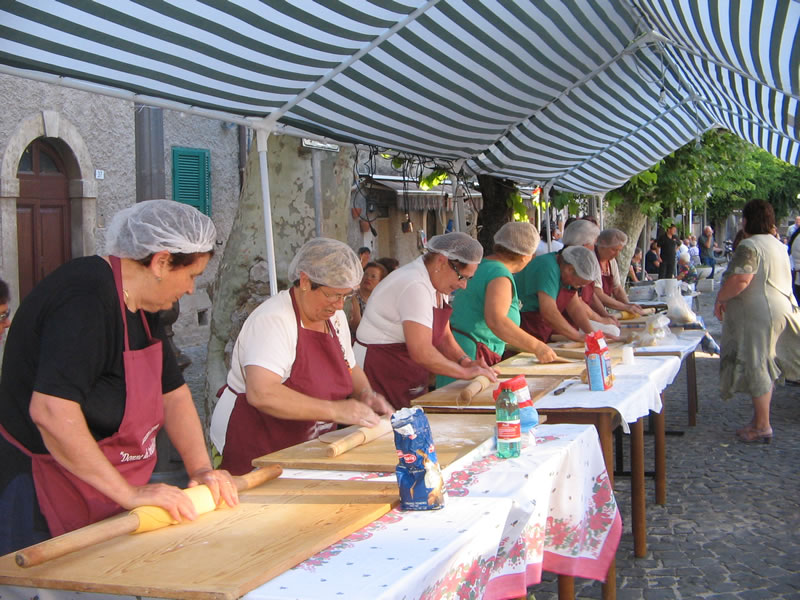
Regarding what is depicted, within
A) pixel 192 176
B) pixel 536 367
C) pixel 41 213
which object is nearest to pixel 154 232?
pixel 536 367

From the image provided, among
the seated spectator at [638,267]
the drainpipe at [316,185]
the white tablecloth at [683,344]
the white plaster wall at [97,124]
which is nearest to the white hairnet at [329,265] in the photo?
the drainpipe at [316,185]

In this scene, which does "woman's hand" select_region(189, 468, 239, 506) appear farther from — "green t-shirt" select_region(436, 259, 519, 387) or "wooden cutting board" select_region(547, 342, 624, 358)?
"wooden cutting board" select_region(547, 342, 624, 358)

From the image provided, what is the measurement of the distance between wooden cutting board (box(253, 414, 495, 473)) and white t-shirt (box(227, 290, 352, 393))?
0.31 metres

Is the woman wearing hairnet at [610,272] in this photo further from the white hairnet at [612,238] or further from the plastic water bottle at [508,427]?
the plastic water bottle at [508,427]

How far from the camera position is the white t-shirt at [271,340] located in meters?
3.10

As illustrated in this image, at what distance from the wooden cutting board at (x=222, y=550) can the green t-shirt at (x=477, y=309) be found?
2.55 meters

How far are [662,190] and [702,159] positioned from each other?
2.41 ft

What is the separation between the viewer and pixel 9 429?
2.32 metres

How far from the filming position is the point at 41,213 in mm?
11391

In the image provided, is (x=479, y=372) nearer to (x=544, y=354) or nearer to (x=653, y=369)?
(x=544, y=354)

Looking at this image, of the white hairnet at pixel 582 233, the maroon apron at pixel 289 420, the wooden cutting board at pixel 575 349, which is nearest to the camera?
the maroon apron at pixel 289 420

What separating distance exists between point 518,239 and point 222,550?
329 cm

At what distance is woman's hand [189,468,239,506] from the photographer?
2.36 metres

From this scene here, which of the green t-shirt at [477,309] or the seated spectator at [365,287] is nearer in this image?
the green t-shirt at [477,309]
